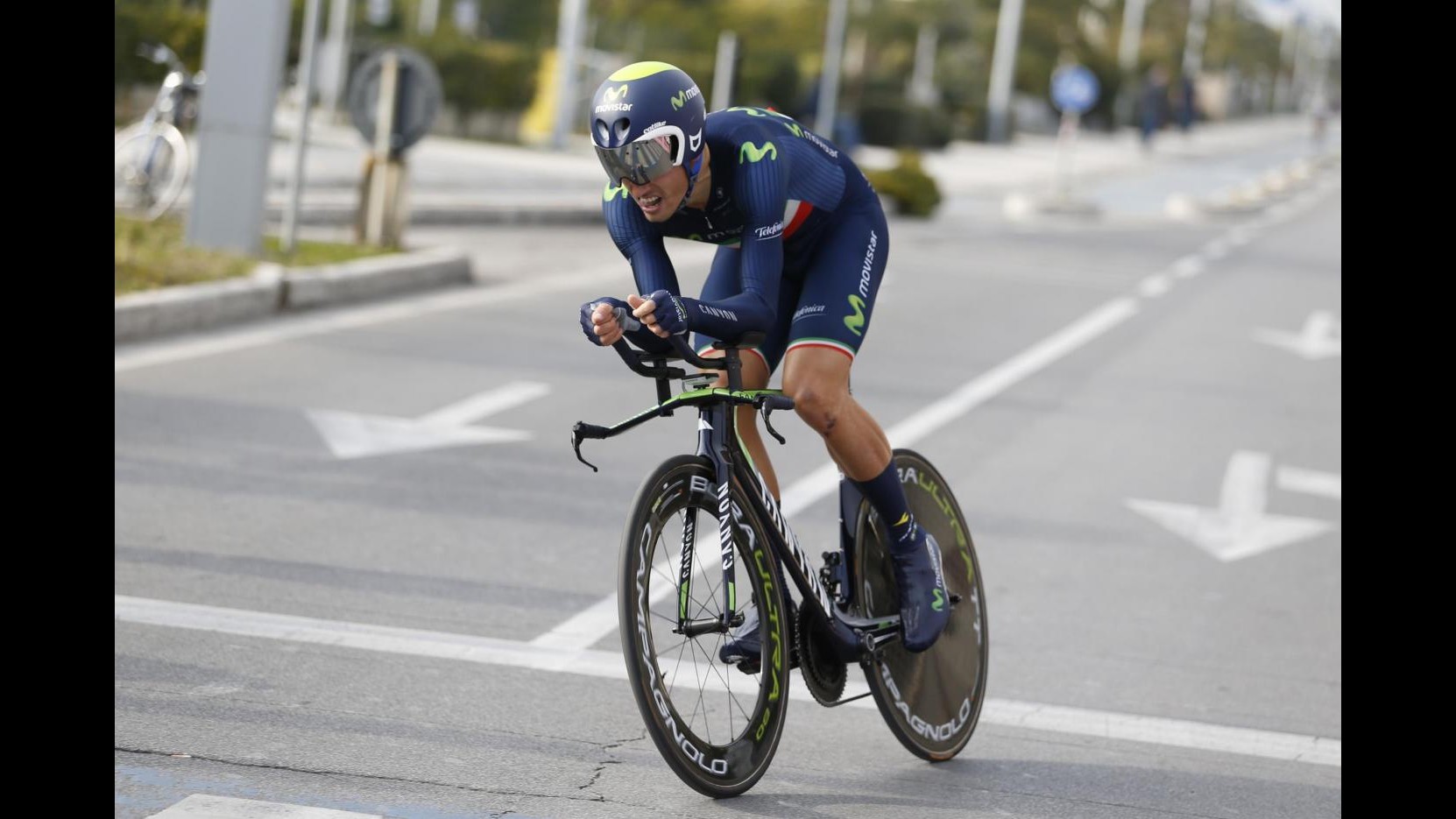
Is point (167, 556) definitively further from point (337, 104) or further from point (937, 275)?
point (337, 104)

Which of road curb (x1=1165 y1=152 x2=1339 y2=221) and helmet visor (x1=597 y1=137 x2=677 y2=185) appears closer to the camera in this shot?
helmet visor (x1=597 y1=137 x2=677 y2=185)

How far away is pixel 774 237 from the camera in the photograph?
15.8ft

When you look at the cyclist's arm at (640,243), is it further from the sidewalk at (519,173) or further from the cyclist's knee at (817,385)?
the sidewalk at (519,173)

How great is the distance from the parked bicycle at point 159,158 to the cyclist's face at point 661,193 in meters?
12.3

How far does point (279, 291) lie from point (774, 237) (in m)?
9.53

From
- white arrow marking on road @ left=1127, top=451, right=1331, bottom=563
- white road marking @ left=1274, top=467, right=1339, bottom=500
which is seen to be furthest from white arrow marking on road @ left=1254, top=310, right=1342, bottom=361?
white arrow marking on road @ left=1127, top=451, right=1331, bottom=563

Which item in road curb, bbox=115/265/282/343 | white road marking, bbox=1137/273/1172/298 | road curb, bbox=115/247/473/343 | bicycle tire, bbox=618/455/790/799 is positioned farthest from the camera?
white road marking, bbox=1137/273/1172/298

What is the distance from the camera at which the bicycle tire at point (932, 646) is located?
17.5 feet

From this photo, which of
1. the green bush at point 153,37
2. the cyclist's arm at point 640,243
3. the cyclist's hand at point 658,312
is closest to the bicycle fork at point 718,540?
the cyclist's arm at point 640,243

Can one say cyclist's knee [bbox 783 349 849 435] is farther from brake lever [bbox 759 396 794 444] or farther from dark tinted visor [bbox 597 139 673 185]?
dark tinted visor [bbox 597 139 673 185]

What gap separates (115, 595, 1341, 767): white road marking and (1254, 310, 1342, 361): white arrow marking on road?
472 inches

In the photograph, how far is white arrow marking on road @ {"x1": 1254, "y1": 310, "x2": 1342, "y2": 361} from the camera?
18.0 meters
